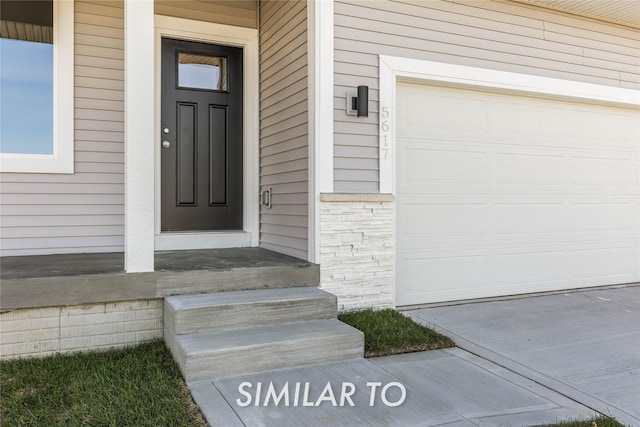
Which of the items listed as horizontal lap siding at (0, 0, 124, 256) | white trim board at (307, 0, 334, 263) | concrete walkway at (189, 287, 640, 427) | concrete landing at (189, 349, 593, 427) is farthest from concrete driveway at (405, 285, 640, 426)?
horizontal lap siding at (0, 0, 124, 256)

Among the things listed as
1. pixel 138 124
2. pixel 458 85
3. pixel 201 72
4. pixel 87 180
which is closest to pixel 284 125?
pixel 201 72

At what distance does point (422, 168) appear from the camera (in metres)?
4.08

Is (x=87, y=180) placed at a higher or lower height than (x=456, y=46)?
lower

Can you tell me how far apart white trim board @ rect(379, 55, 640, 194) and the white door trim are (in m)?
1.30

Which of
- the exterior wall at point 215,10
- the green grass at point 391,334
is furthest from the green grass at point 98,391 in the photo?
the exterior wall at point 215,10

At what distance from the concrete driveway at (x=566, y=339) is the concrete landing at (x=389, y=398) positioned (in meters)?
0.19

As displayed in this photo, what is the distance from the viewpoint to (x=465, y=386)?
242 cm

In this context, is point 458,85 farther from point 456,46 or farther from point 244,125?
point 244,125

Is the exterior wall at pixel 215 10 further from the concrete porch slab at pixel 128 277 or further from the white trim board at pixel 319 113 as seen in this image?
the concrete porch slab at pixel 128 277

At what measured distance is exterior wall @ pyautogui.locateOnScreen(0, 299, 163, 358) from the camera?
8.79 ft

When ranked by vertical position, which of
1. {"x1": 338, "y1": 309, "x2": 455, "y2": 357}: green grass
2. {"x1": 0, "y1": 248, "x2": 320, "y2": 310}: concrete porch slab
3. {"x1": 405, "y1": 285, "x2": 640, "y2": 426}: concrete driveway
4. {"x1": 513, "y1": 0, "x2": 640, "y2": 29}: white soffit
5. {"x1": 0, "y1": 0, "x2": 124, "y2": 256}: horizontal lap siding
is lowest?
{"x1": 405, "y1": 285, "x2": 640, "y2": 426}: concrete driveway

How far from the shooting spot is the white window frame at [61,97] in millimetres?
3699

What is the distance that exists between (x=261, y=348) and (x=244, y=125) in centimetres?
250

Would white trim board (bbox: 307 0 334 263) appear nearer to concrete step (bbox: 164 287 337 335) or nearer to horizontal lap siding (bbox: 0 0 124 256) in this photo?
concrete step (bbox: 164 287 337 335)
